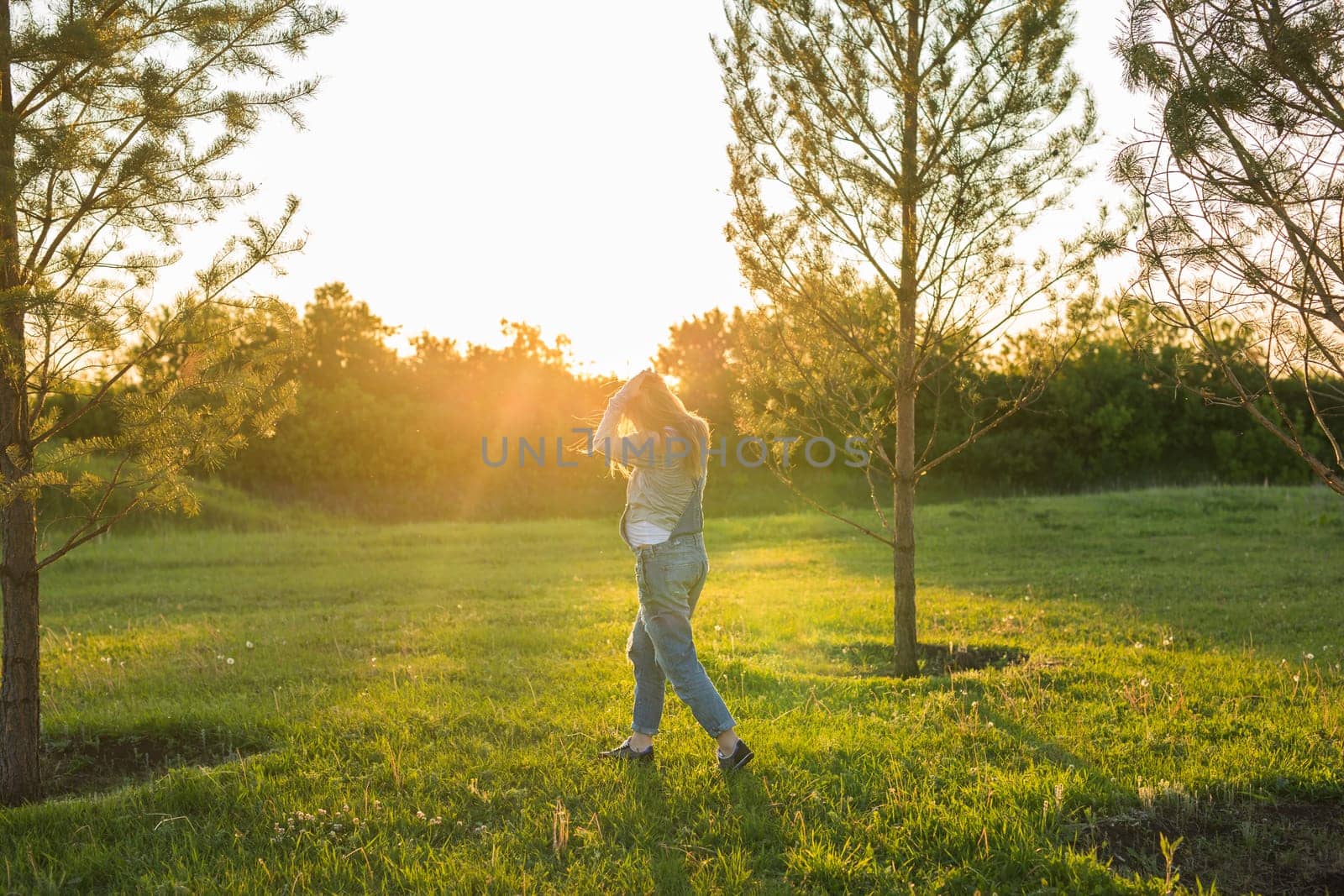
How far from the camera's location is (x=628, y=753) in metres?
5.09

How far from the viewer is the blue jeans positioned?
15.9 ft

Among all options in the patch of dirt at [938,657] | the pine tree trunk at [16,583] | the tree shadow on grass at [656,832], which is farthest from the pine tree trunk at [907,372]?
the pine tree trunk at [16,583]

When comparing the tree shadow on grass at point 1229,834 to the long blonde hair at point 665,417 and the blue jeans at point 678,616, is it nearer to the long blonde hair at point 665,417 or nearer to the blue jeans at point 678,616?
the blue jeans at point 678,616

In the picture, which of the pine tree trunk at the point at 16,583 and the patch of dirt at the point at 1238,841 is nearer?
the patch of dirt at the point at 1238,841

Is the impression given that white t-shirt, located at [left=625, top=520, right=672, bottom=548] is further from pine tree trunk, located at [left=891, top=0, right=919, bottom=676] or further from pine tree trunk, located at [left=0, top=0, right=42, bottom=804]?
pine tree trunk, located at [left=0, top=0, right=42, bottom=804]

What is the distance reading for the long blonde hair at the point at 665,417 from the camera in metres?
5.07

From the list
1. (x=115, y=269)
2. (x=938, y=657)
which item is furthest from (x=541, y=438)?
(x=115, y=269)

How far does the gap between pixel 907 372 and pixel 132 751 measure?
19.2 feet

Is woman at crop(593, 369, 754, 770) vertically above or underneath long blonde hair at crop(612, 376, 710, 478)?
underneath

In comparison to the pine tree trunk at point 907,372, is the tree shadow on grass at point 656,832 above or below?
below

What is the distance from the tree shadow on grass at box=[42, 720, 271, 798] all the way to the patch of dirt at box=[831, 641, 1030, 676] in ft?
15.4

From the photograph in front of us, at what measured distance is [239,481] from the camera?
32031mm

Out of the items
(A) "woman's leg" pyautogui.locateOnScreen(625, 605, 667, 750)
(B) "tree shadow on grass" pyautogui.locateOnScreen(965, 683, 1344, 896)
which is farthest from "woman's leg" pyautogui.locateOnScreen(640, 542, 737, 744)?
(B) "tree shadow on grass" pyautogui.locateOnScreen(965, 683, 1344, 896)

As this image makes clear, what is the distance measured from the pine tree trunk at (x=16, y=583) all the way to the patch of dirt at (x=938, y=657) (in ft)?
18.6
